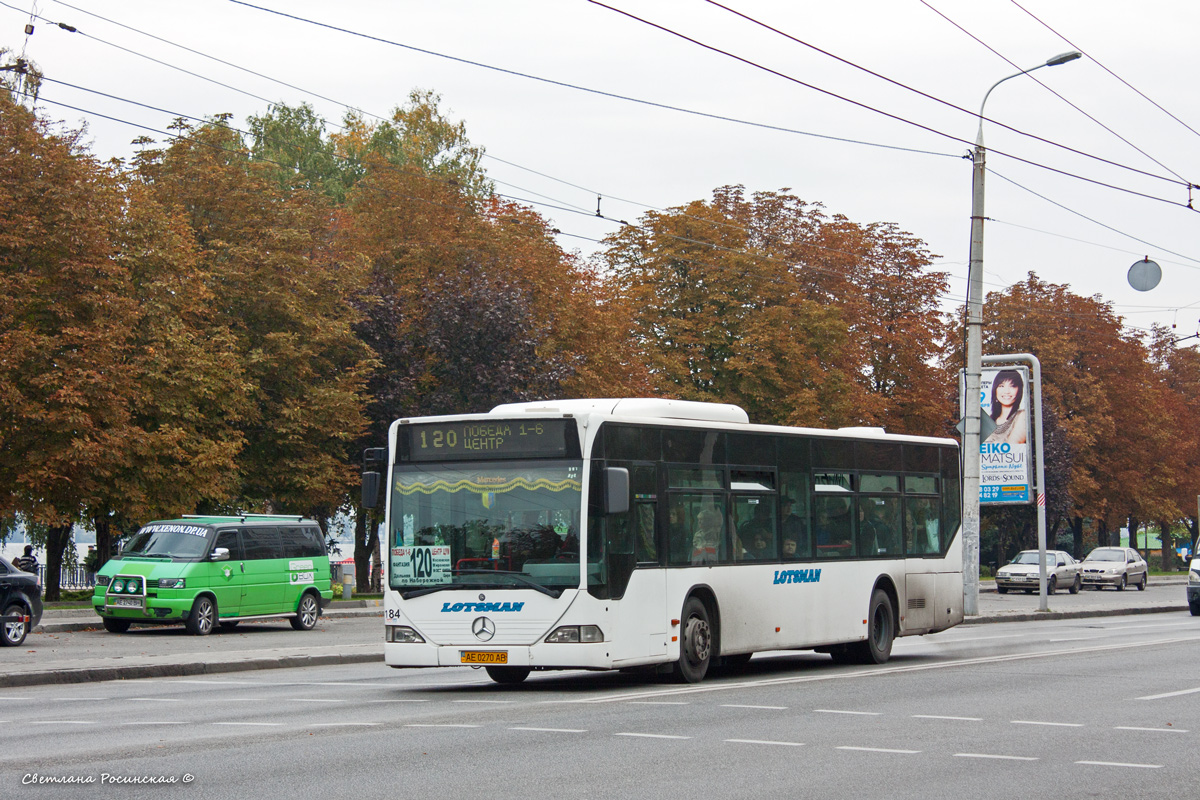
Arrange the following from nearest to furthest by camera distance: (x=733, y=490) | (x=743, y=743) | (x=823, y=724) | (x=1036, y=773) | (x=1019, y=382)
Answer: (x=1036, y=773) < (x=743, y=743) < (x=823, y=724) < (x=733, y=490) < (x=1019, y=382)

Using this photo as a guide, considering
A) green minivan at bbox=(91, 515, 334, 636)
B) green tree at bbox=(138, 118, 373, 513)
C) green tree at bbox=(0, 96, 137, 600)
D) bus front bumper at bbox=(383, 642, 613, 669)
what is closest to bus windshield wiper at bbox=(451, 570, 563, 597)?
bus front bumper at bbox=(383, 642, 613, 669)

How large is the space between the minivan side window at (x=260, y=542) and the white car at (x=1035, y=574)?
102 ft

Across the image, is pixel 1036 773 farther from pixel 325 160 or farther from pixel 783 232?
pixel 325 160

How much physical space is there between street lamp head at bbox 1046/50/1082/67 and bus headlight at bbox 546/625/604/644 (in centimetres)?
1597

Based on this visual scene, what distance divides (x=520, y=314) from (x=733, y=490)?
26690mm

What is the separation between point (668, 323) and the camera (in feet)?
180

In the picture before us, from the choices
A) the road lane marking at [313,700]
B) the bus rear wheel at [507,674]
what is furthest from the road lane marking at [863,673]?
the road lane marking at [313,700]

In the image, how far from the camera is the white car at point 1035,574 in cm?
5138

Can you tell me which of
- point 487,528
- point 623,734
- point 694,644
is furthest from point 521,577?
point 623,734

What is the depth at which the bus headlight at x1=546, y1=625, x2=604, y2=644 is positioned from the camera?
14484 millimetres

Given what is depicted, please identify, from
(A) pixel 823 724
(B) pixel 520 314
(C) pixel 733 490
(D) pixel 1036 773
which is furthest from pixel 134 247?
(D) pixel 1036 773

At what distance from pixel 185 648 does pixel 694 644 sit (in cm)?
1026

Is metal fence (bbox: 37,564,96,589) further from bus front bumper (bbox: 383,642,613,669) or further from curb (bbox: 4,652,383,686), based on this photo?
bus front bumper (bbox: 383,642,613,669)

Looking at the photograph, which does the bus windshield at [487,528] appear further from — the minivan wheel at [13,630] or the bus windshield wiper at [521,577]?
the minivan wheel at [13,630]
